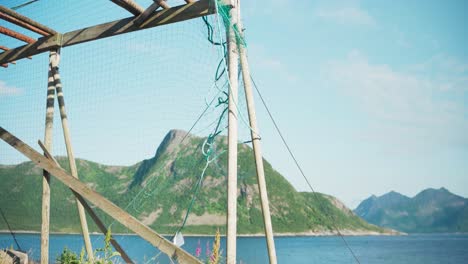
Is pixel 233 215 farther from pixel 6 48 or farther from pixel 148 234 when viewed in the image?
pixel 6 48

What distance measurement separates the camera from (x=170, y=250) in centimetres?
382

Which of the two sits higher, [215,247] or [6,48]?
[6,48]

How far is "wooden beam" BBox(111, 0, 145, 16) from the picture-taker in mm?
5188

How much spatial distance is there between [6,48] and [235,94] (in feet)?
18.0

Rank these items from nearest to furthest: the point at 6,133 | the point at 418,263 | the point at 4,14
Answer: the point at 6,133, the point at 4,14, the point at 418,263

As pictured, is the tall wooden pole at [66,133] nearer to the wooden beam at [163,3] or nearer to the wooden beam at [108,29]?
the wooden beam at [108,29]

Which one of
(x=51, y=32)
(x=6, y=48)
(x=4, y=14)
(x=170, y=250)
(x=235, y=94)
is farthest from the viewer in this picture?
Result: (x=6, y=48)

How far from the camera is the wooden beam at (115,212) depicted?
3766 millimetres

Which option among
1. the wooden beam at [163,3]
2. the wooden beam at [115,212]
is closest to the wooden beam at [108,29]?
the wooden beam at [163,3]

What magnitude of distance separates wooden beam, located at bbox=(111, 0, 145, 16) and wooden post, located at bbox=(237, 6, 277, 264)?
5.20 feet

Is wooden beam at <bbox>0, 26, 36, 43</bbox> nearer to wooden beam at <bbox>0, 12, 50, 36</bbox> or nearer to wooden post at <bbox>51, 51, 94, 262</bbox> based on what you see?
wooden beam at <bbox>0, 12, 50, 36</bbox>

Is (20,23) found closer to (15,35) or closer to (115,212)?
(15,35)

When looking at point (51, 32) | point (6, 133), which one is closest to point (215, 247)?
point (6, 133)

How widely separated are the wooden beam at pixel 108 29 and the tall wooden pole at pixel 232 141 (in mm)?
513
